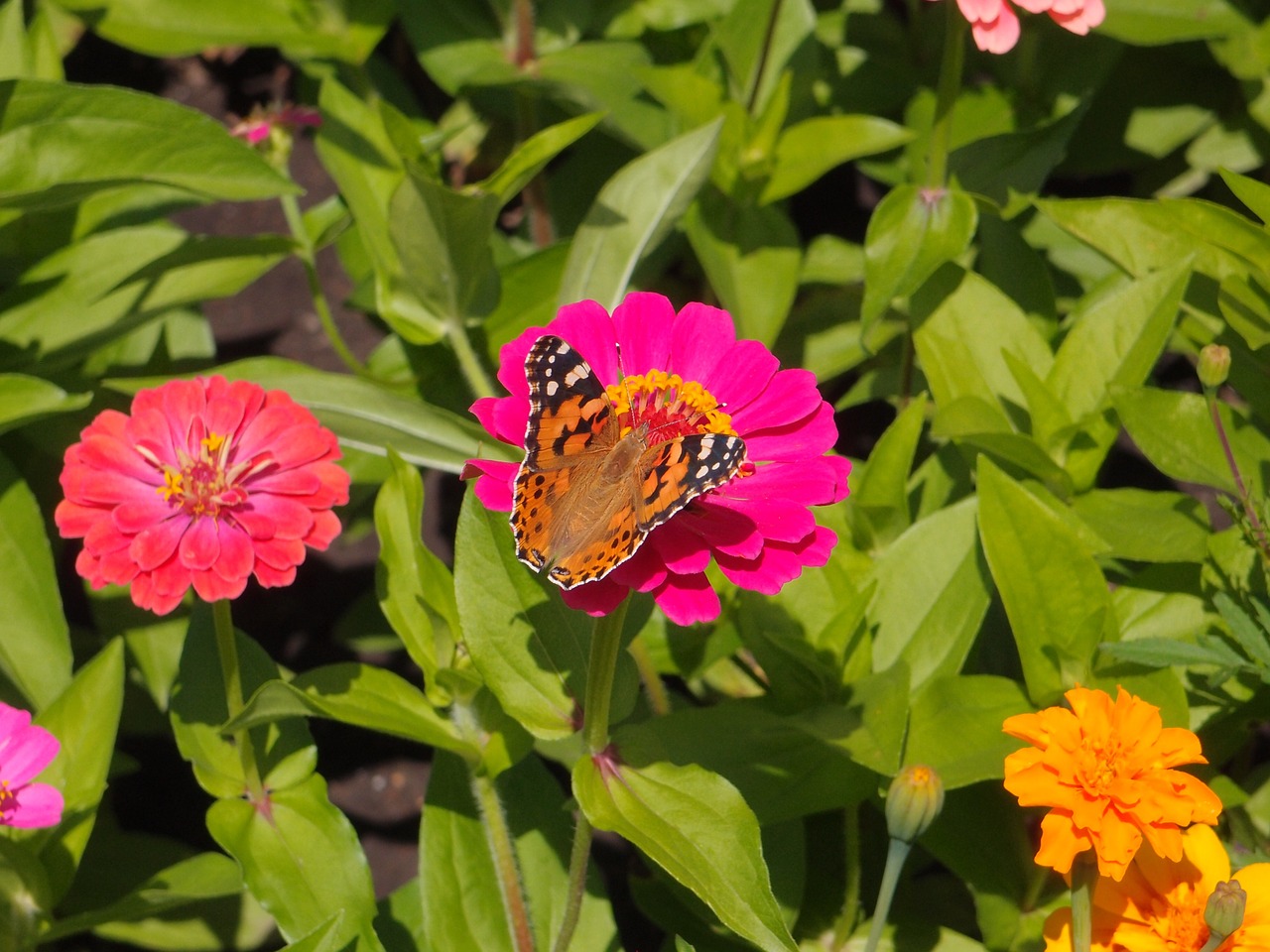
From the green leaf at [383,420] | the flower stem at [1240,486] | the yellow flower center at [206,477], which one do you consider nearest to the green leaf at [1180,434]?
the flower stem at [1240,486]

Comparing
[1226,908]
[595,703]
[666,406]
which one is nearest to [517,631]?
[595,703]

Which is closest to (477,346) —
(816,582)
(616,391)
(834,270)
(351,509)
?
(351,509)

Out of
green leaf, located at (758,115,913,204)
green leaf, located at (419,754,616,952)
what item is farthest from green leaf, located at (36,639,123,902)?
green leaf, located at (758,115,913,204)

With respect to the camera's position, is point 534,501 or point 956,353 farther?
point 956,353

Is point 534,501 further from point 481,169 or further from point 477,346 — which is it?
point 481,169

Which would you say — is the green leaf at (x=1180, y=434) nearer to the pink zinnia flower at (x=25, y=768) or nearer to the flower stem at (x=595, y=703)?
the flower stem at (x=595, y=703)

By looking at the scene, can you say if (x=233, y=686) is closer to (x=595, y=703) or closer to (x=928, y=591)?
(x=595, y=703)

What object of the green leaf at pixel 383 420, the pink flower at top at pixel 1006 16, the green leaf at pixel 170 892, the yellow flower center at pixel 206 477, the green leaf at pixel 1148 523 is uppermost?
the pink flower at top at pixel 1006 16
